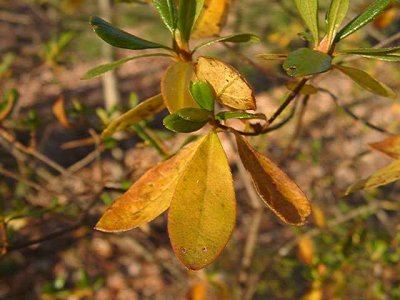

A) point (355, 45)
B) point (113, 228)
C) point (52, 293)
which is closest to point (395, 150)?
point (113, 228)

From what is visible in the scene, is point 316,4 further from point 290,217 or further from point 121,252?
point 121,252

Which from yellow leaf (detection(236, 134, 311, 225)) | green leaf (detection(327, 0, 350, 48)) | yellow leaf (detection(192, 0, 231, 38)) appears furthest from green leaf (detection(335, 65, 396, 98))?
yellow leaf (detection(192, 0, 231, 38))

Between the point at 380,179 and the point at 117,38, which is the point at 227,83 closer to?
the point at 117,38

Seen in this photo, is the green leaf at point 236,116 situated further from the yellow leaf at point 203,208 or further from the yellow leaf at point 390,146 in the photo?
the yellow leaf at point 390,146

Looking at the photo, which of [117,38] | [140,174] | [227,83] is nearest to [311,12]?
[227,83]

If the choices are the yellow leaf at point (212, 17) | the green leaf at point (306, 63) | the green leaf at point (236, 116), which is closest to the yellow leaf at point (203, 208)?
the green leaf at point (236, 116)
